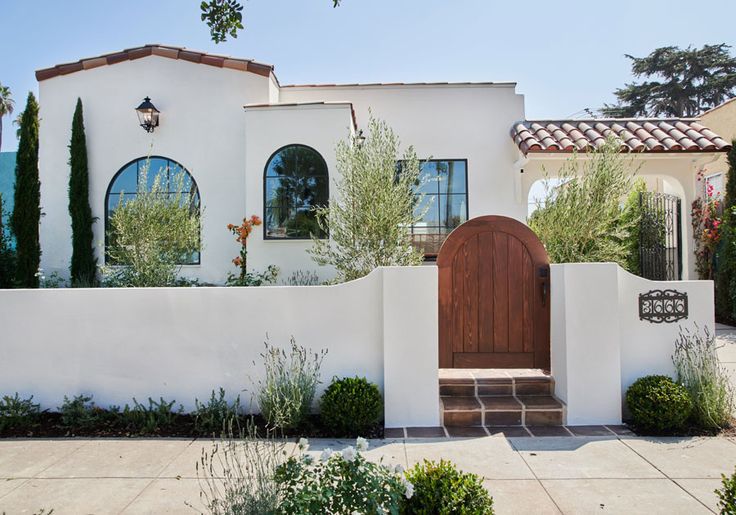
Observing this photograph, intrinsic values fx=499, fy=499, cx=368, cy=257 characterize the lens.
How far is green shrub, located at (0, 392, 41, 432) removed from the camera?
5.43 m

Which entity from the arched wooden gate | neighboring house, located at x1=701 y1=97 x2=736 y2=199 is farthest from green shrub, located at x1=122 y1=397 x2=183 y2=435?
neighboring house, located at x1=701 y1=97 x2=736 y2=199

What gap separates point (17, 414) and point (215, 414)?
85.6 inches

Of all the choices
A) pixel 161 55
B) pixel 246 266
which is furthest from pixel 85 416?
pixel 161 55

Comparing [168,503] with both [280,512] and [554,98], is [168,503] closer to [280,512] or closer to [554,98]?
[280,512]

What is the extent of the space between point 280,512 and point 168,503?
1403 mm

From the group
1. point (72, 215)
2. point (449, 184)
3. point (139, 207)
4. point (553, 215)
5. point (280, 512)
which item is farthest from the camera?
point (449, 184)

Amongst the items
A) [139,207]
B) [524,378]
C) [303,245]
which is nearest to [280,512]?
[524,378]

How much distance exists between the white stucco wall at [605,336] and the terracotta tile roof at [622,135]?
4616mm

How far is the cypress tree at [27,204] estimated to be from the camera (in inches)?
394

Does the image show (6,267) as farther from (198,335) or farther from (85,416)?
(198,335)

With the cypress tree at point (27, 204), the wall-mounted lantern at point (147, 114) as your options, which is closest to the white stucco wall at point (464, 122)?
the wall-mounted lantern at point (147, 114)

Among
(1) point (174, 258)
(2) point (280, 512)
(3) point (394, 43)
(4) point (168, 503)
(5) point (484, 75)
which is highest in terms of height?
(5) point (484, 75)

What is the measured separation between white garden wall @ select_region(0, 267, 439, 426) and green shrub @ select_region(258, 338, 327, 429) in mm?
125

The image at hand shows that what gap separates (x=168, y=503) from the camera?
3.73 meters
